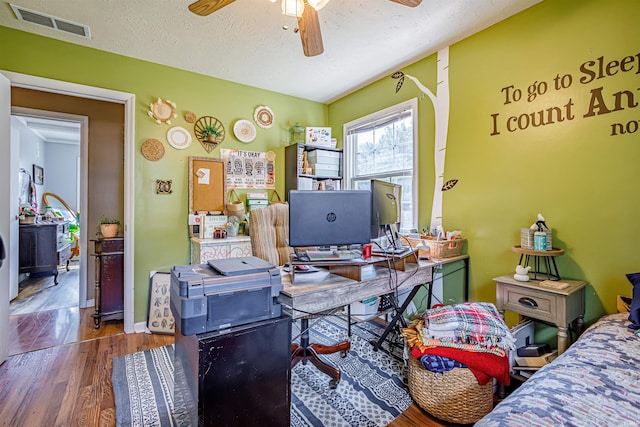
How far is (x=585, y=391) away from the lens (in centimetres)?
109

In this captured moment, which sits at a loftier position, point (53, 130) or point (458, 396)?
point (53, 130)

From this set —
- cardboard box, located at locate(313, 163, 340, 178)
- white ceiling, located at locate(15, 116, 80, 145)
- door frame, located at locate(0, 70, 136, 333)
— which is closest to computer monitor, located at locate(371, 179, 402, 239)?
cardboard box, located at locate(313, 163, 340, 178)

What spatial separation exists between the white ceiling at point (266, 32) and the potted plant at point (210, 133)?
0.59 m

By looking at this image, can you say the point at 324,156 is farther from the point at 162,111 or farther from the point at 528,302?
the point at 528,302

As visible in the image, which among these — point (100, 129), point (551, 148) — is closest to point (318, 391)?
point (551, 148)

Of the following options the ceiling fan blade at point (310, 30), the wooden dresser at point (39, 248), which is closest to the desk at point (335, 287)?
the ceiling fan blade at point (310, 30)

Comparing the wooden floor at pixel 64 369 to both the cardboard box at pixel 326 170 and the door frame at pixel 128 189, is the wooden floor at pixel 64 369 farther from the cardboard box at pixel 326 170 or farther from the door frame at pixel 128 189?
Result: the cardboard box at pixel 326 170

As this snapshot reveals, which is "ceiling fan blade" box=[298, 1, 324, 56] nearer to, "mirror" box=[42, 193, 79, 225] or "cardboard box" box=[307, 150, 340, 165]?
"cardboard box" box=[307, 150, 340, 165]

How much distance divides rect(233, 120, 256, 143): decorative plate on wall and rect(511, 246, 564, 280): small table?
2.87 metres

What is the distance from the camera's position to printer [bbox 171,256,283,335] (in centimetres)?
126

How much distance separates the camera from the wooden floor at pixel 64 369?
1.75 m

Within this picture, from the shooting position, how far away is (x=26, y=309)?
3494 mm

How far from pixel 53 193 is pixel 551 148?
8.82 metres

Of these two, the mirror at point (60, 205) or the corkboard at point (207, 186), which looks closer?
the corkboard at point (207, 186)
